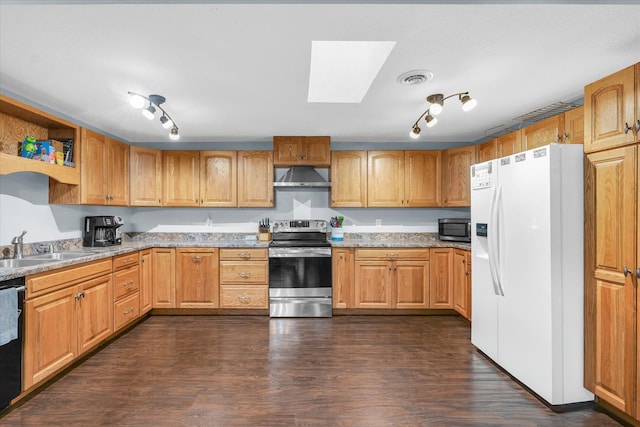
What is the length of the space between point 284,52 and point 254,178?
2.44 m

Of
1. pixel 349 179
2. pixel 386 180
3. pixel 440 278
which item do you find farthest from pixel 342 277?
pixel 386 180

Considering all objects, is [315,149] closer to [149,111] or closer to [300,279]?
[300,279]

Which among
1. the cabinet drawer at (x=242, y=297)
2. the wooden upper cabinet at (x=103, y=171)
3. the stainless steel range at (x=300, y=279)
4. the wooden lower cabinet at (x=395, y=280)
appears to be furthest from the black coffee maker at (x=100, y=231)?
the wooden lower cabinet at (x=395, y=280)

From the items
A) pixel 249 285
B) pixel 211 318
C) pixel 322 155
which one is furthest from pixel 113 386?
pixel 322 155

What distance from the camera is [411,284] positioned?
3.94m

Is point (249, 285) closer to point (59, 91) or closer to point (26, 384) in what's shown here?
point (26, 384)

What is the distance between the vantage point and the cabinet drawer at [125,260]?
3.16 m

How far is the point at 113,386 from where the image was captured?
2322 mm

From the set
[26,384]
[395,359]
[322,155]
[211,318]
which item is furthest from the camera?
[322,155]

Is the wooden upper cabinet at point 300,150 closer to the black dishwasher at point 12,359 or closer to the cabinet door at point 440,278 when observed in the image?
the cabinet door at point 440,278

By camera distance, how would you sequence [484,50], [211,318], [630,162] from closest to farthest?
[630,162], [484,50], [211,318]

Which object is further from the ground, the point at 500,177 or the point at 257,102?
the point at 257,102

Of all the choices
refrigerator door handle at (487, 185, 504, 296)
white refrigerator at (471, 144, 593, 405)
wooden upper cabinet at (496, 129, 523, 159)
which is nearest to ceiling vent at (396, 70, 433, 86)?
white refrigerator at (471, 144, 593, 405)

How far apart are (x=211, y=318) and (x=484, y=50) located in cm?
376
